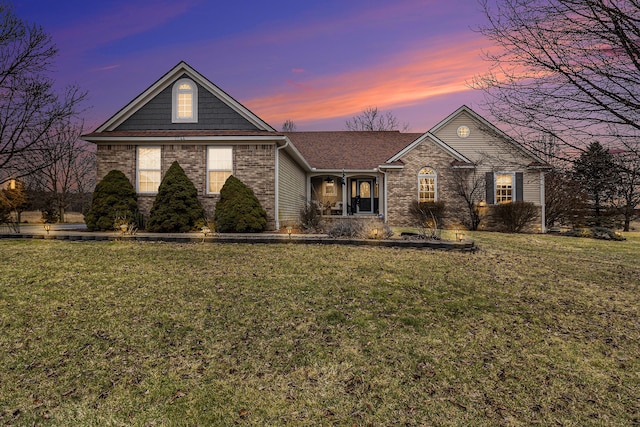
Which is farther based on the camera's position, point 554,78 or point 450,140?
point 450,140

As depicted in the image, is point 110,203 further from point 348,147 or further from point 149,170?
point 348,147

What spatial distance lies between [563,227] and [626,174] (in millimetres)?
18838

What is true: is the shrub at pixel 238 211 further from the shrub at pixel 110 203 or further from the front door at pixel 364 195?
the front door at pixel 364 195

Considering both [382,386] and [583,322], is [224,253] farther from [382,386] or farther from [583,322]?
[583,322]

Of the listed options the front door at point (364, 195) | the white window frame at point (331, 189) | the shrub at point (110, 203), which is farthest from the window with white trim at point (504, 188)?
the shrub at point (110, 203)

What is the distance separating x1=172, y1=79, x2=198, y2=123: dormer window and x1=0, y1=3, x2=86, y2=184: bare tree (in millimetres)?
5905

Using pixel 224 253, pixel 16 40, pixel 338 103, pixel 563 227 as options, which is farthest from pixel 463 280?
pixel 563 227

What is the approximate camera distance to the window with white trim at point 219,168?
42.0ft

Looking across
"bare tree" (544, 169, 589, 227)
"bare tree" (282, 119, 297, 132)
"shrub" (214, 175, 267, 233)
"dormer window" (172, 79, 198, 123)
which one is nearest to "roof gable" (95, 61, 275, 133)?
"dormer window" (172, 79, 198, 123)

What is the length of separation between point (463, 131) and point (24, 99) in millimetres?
18090

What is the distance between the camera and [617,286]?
648 centimetres

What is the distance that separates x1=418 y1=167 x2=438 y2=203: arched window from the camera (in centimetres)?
1714

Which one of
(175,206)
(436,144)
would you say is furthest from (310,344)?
(436,144)

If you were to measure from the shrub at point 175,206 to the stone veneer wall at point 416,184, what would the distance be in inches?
378
